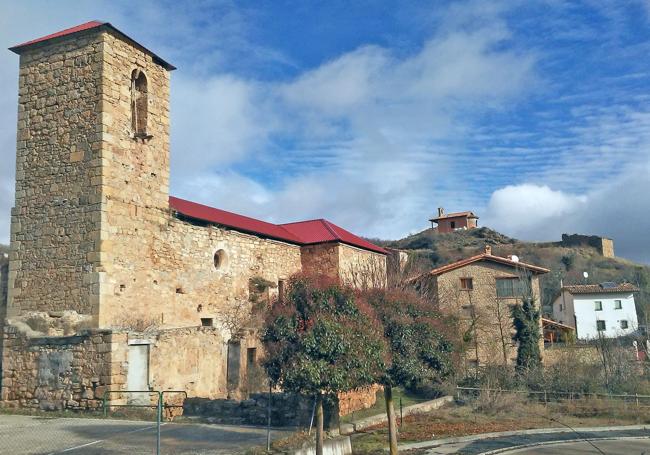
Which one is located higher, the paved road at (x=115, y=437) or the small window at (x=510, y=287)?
the small window at (x=510, y=287)

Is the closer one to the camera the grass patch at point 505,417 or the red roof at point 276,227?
the grass patch at point 505,417

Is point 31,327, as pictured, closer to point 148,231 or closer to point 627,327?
point 148,231

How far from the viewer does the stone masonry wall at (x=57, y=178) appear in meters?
18.0

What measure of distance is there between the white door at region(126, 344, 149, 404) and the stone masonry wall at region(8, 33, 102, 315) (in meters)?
2.28

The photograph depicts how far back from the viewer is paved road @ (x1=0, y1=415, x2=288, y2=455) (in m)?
11.1

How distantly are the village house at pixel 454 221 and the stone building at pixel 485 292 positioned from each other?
5104cm

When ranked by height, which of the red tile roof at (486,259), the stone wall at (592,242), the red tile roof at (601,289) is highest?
the stone wall at (592,242)

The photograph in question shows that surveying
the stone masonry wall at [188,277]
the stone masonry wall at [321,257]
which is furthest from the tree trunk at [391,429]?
the stone masonry wall at [321,257]

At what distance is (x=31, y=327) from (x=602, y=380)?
20552 mm

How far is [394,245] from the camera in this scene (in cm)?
8412

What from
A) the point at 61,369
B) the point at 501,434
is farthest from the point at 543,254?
the point at 61,369

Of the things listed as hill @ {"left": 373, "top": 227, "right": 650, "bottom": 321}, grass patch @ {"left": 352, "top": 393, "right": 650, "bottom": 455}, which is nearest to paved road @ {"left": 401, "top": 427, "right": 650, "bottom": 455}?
grass patch @ {"left": 352, "top": 393, "right": 650, "bottom": 455}

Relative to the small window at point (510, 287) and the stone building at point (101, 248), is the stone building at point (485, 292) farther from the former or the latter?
the stone building at point (101, 248)

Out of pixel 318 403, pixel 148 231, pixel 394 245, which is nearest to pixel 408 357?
pixel 318 403
